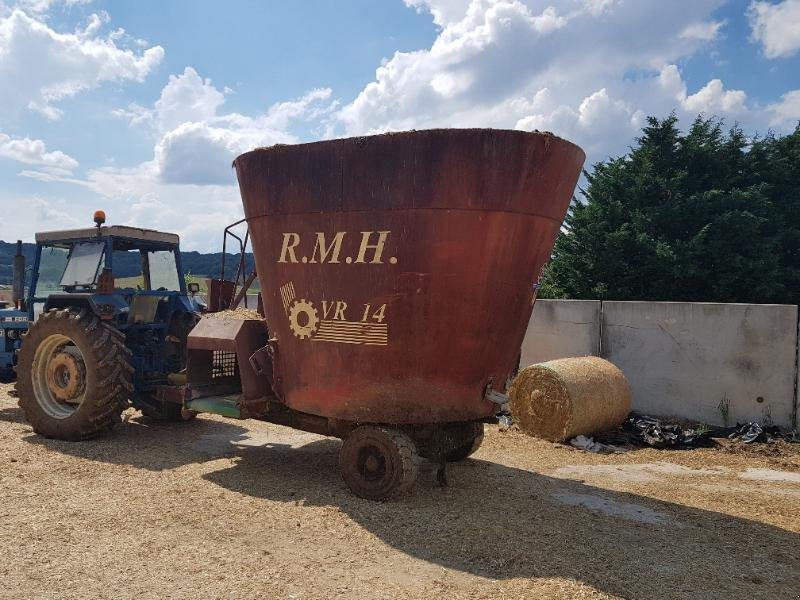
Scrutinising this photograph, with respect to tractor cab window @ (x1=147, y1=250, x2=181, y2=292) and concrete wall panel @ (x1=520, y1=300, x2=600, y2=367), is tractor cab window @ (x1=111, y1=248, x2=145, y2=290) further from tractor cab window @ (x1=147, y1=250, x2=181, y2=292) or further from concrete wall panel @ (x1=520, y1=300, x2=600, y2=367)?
concrete wall panel @ (x1=520, y1=300, x2=600, y2=367)

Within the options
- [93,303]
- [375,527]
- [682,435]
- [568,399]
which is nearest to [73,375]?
[93,303]

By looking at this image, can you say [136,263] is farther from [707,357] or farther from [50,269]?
[707,357]

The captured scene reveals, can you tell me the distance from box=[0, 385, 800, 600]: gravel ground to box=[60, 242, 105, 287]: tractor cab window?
1.93 m

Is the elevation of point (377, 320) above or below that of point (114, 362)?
above

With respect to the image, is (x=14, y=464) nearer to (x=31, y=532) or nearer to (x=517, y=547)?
(x=31, y=532)

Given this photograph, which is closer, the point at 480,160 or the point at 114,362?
the point at 480,160

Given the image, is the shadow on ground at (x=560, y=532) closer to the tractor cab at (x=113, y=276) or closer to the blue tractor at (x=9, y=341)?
the tractor cab at (x=113, y=276)

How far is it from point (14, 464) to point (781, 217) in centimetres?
1836

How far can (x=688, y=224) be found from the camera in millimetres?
16406

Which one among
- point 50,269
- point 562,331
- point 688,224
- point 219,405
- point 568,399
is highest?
point 688,224

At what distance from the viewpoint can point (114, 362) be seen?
22.0 feet

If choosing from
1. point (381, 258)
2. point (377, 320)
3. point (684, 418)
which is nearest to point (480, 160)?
point (381, 258)

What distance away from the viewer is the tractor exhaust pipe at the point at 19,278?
7961 millimetres

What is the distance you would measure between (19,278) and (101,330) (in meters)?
2.23
